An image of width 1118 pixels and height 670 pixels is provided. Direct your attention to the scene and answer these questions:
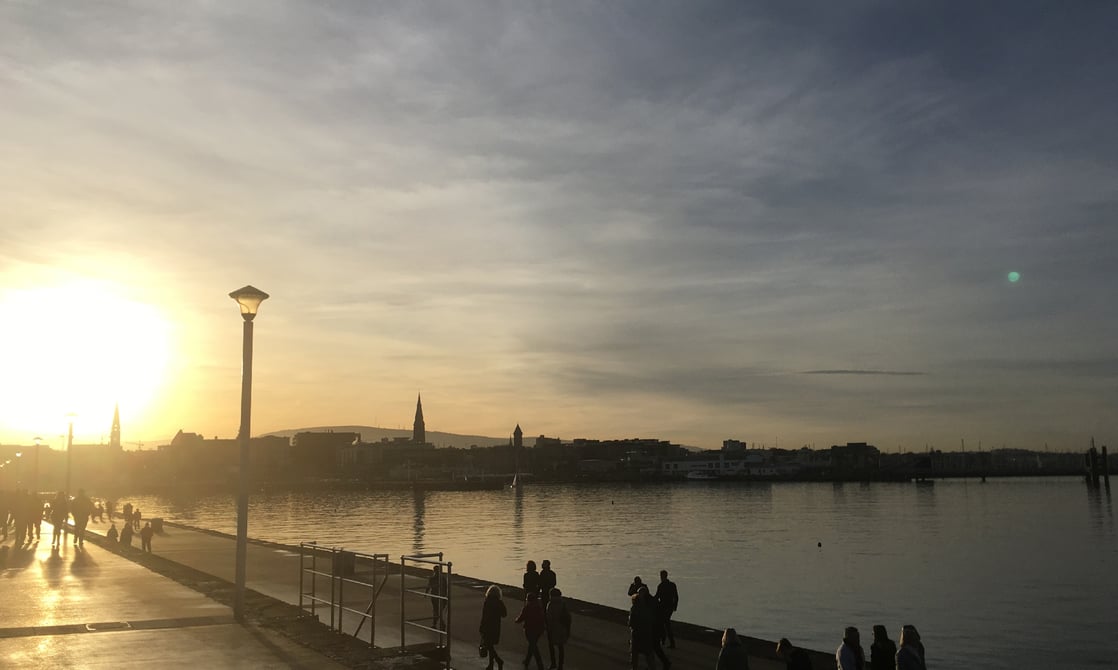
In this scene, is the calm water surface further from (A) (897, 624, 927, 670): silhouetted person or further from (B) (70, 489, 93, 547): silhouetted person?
(B) (70, 489, 93, 547): silhouetted person

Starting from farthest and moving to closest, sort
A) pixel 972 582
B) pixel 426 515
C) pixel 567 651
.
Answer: pixel 426 515, pixel 972 582, pixel 567 651

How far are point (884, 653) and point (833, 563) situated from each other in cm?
5308

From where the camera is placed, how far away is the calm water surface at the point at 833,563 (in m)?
37.8

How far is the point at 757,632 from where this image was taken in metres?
36.2

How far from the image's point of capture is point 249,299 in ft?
65.7

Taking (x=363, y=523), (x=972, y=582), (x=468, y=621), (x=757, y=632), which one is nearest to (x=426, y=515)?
(x=363, y=523)

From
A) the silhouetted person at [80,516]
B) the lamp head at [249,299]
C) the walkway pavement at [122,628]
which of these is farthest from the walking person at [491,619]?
the silhouetted person at [80,516]

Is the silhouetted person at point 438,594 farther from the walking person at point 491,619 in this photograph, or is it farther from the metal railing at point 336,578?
the walking person at point 491,619

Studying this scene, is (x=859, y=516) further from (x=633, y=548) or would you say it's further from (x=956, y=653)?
(x=956, y=653)

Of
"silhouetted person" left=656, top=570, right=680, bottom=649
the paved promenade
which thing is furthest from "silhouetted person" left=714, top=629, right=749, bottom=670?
"silhouetted person" left=656, top=570, right=680, bottom=649

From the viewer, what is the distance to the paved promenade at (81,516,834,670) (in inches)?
749

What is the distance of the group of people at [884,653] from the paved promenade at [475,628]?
509 cm

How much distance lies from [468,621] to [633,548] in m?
52.5

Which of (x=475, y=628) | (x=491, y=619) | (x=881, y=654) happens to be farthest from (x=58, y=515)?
(x=881, y=654)
